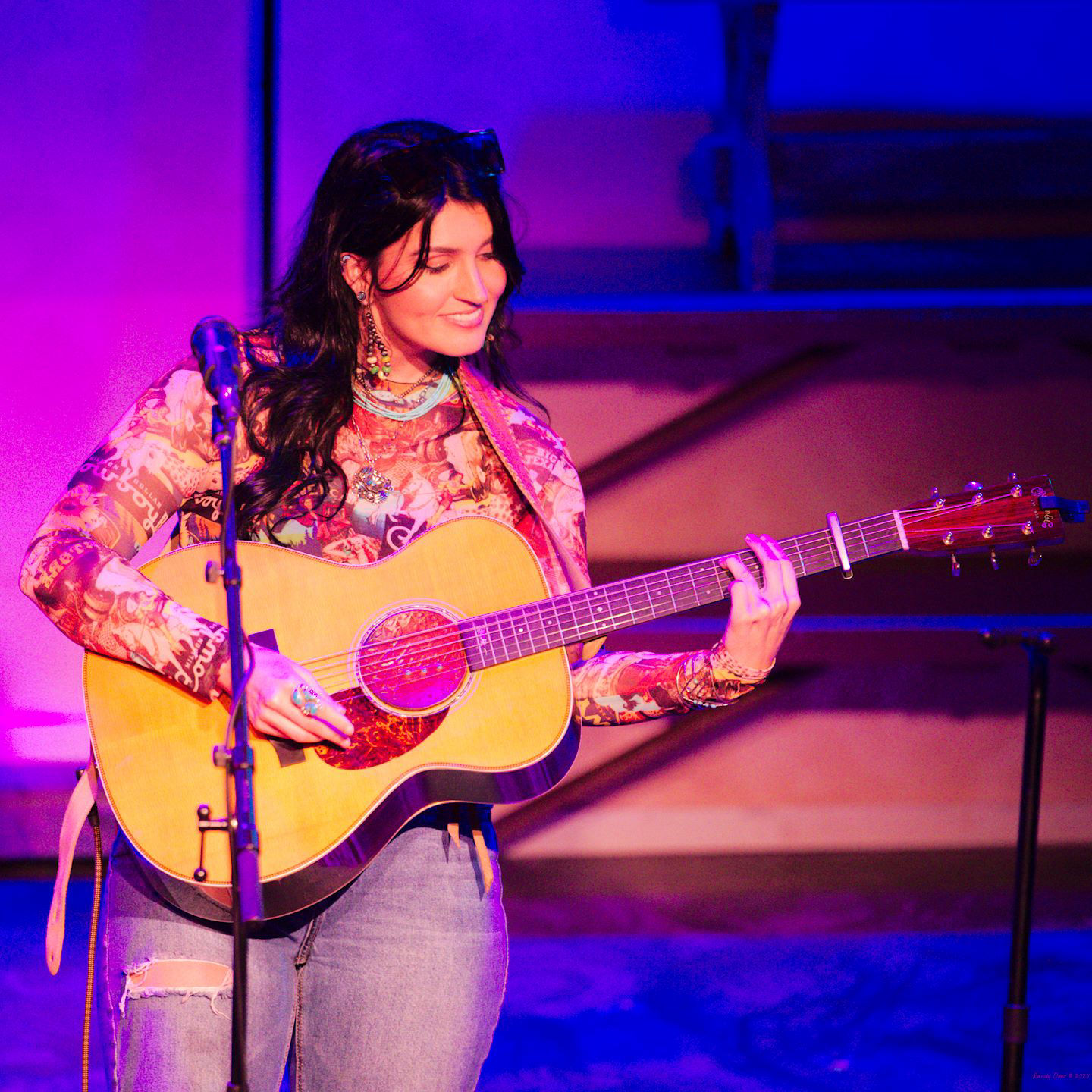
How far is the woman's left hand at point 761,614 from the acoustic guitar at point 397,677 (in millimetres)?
46

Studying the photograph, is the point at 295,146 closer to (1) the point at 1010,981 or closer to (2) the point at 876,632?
(2) the point at 876,632

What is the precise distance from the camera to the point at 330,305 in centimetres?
219

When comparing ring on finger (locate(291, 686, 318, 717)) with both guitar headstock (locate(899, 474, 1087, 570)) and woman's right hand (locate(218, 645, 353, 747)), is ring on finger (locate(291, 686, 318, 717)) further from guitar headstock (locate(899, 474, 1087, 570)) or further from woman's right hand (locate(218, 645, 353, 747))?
guitar headstock (locate(899, 474, 1087, 570))

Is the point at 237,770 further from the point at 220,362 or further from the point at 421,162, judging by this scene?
the point at 421,162

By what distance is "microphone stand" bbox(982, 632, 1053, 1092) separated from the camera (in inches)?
77.0

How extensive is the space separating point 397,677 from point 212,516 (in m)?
0.44

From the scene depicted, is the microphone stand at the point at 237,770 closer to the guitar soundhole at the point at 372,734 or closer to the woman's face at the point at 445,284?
the guitar soundhole at the point at 372,734

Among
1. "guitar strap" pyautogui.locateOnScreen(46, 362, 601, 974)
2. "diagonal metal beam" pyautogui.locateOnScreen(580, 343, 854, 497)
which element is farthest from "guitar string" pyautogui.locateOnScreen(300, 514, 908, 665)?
"diagonal metal beam" pyautogui.locateOnScreen(580, 343, 854, 497)

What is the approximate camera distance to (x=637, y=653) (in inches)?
87.7

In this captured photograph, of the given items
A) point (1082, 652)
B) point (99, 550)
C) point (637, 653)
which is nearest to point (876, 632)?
point (1082, 652)

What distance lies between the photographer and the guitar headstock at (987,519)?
213 centimetres

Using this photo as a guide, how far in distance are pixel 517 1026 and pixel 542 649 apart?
5.57ft

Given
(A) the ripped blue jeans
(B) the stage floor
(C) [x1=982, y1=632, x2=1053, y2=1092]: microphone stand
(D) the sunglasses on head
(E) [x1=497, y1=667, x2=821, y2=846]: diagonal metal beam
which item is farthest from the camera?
(E) [x1=497, y1=667, x2=821, y2=846]: diagonal metal beam

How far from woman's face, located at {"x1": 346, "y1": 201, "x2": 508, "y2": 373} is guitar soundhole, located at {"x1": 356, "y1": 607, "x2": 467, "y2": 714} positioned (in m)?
0.49
